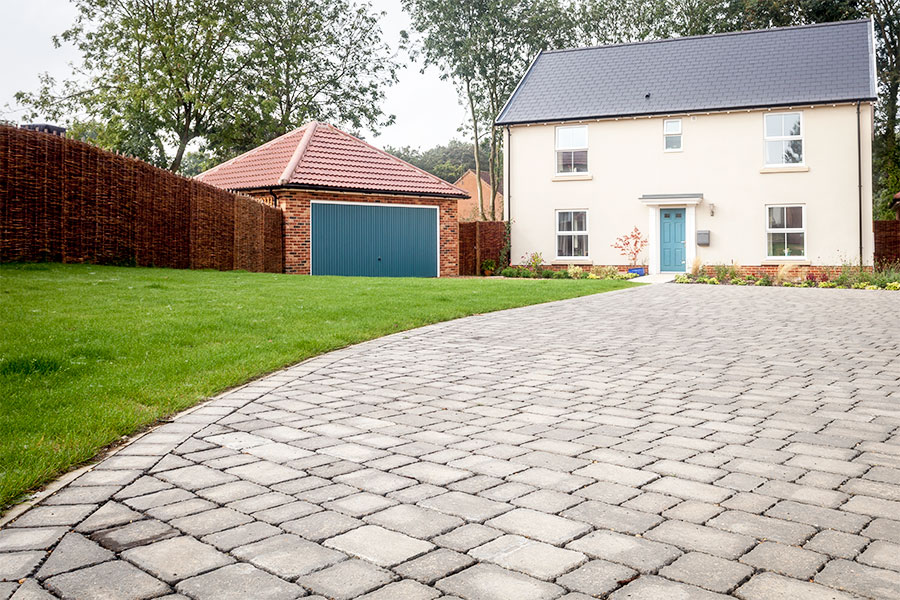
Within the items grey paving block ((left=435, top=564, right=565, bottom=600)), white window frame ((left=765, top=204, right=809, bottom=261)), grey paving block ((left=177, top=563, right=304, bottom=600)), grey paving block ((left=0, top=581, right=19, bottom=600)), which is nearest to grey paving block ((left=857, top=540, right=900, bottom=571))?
grey paving block ((left=435, top=564, right=565, bottom=600))

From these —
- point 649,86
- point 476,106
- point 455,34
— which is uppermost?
point 455,34

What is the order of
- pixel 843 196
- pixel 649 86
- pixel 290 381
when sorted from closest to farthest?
1. pixel 290 381
2. pixel 843 196
3. pixel 649 86

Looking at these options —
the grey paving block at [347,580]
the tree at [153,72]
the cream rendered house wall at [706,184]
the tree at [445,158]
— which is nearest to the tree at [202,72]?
the tree at [153,72]

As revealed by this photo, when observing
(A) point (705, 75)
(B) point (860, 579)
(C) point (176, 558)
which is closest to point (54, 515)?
(C) point (176, 558)

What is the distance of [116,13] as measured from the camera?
114 ft

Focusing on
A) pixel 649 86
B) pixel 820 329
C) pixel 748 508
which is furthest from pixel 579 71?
pixel 748 508

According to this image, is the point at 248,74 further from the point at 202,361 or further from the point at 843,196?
the point at 202,361

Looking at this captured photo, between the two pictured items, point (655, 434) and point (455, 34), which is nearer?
point (655, 434)

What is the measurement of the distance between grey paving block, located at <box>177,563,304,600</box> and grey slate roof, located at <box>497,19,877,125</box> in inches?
987

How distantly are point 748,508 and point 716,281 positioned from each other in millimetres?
19125

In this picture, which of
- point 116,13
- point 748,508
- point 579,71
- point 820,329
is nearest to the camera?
point 748,508

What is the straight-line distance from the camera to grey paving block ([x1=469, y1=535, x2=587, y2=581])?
8.96 ft

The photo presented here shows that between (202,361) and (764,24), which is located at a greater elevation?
(764,24)

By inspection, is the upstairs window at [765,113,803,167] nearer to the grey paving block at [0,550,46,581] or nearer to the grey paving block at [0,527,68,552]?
the grey paving block at [0,527,68,552]
